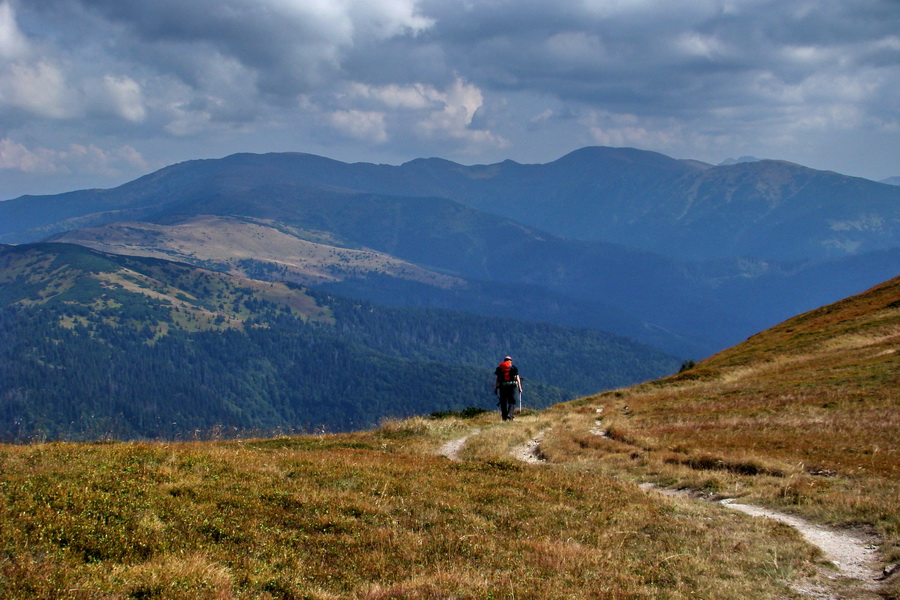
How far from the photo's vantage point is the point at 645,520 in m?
14.4

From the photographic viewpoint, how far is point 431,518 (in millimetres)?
13320

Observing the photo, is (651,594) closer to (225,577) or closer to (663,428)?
(225,577)

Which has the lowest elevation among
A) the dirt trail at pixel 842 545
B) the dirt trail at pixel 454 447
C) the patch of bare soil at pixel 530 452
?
the patch of bare soil at pixel 530 452

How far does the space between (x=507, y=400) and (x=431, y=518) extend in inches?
792

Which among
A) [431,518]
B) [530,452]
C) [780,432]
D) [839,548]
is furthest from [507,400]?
[839,548]

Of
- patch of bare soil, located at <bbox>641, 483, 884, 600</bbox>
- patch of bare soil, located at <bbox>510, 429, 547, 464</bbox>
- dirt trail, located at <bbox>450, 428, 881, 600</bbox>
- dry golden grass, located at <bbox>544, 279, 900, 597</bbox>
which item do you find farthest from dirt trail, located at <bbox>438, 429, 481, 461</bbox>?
patch of bare soil, located at <bbox>641, 483, 884, 600</bbox>

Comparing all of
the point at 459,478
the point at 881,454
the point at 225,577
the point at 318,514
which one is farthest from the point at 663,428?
the point at 225,577

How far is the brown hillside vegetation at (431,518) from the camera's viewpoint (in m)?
9.54

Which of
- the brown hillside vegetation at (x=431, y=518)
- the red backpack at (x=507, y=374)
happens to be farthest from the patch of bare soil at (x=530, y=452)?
the red backpack at (x=507, y=374)

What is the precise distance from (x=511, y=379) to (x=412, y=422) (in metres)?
5.91

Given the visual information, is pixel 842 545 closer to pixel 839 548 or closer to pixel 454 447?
pixel 839 548

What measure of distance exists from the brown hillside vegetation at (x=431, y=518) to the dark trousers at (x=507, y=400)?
6741 mm

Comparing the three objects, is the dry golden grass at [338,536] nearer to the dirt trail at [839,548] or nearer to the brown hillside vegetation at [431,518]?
the brown hillside vegetation at [431,518]

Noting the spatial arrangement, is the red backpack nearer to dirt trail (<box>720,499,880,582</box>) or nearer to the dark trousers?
the dark trousers
